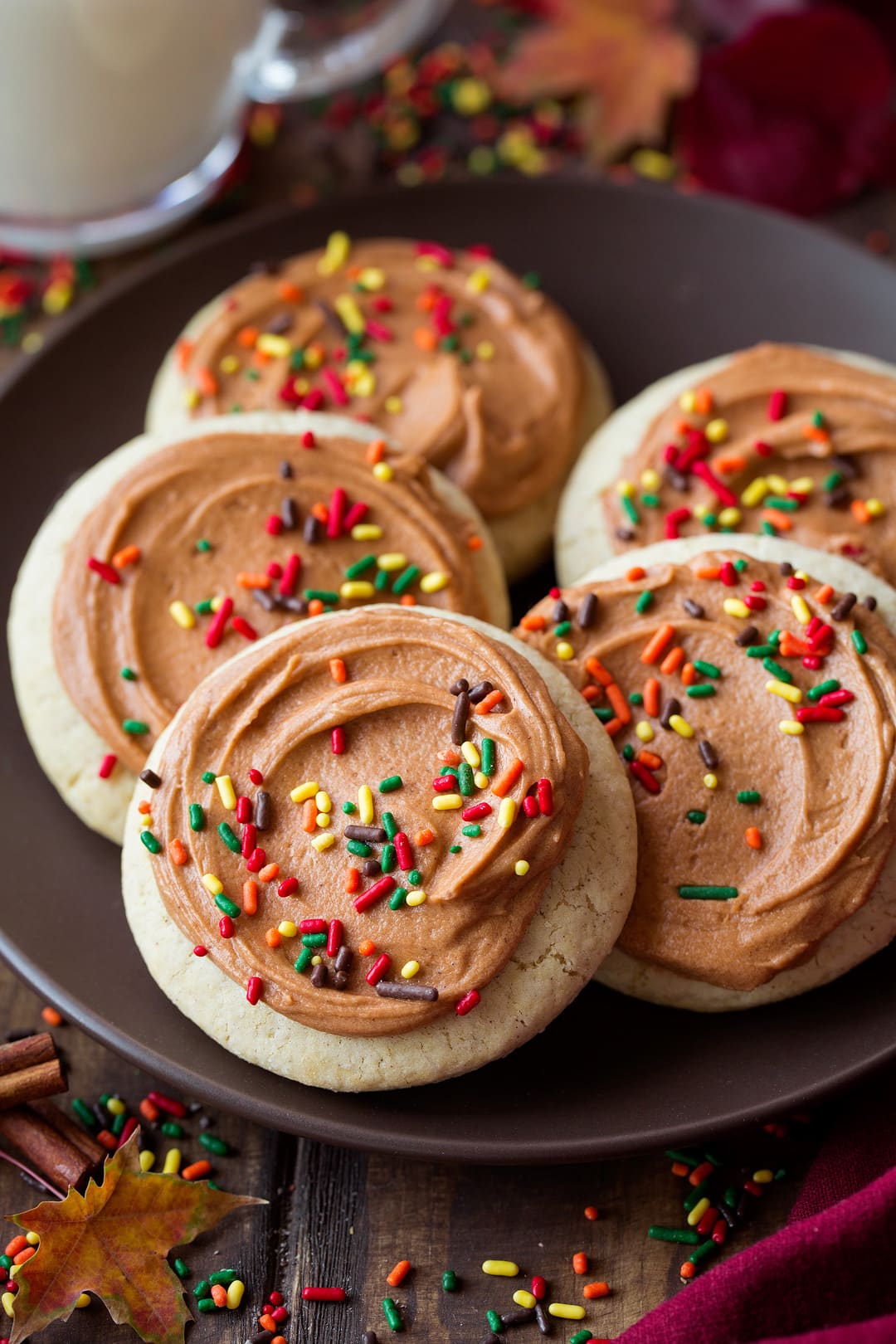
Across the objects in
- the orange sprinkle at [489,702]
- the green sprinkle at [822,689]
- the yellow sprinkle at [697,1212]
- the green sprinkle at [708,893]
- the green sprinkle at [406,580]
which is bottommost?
the yellow sprinkle at [697,1212]

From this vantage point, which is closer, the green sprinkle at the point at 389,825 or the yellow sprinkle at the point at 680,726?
the green sprinkle at the point at 389,825

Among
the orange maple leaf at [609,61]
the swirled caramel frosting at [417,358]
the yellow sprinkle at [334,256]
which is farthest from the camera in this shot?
the orange maple leaf at [609,61]

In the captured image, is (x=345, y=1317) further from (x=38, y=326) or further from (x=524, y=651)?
(x=38, y=326)

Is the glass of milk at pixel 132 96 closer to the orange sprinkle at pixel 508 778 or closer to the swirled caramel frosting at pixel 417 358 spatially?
the swirled caramel frosting at pixel 417 358

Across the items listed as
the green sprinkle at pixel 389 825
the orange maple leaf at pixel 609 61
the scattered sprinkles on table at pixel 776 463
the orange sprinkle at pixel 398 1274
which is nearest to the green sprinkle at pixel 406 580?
the scattered sprinkles on table at pixel 776 463

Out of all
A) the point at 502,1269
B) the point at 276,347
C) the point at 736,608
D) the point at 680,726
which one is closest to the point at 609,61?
the point at 276,347

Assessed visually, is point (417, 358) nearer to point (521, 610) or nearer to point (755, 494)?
point (521, 610)

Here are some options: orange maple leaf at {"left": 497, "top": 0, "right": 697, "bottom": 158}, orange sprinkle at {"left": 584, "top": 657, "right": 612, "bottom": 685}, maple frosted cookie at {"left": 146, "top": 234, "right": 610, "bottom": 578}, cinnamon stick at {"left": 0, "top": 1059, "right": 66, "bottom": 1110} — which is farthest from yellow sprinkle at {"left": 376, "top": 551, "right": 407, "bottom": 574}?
orange maple leaf at {"left": 497, "top": 0, "right": 697, "bottom": 158}
